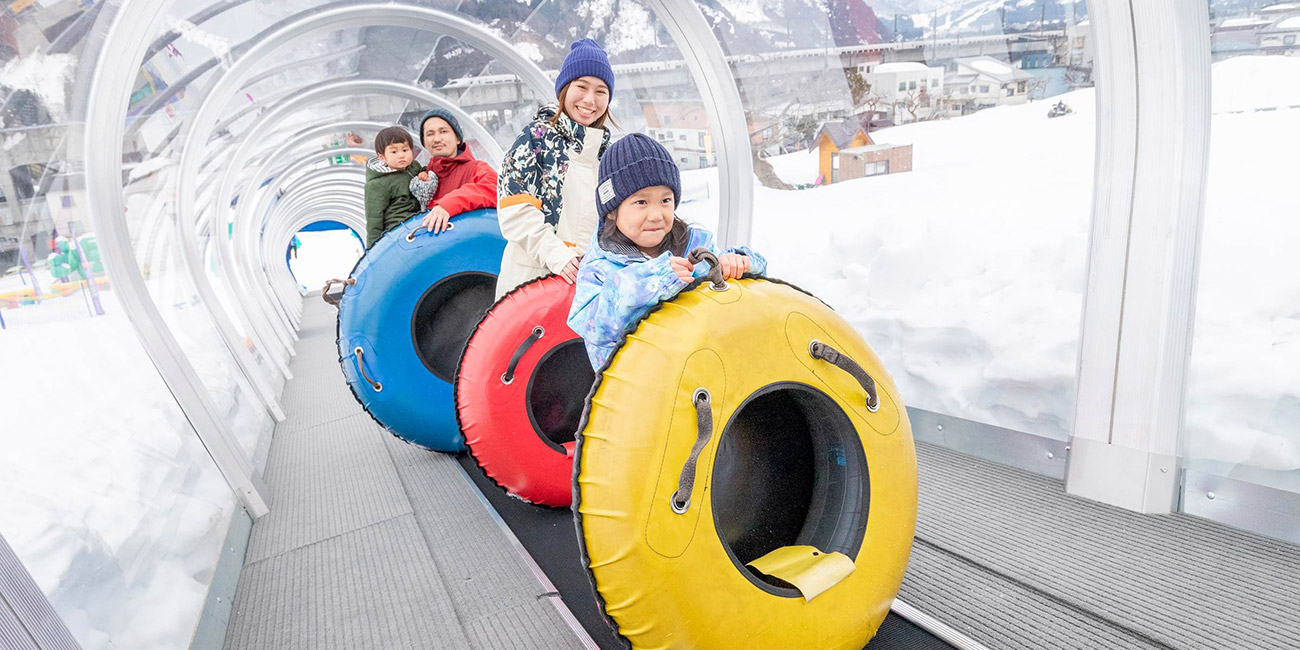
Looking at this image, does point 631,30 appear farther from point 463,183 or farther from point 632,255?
point 632,255

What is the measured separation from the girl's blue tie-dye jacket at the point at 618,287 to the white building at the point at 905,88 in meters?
2.04

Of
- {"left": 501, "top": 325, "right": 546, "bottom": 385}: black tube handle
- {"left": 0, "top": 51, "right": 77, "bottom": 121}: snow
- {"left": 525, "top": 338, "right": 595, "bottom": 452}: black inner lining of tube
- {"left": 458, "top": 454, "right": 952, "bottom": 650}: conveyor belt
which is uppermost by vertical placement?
{"left": 0, "top": 51, "right": 77, "bottom": 121}: snow

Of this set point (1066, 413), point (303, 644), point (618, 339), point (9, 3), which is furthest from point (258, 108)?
point (1066, 413)

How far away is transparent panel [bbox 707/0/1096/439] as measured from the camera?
2941 millimetres

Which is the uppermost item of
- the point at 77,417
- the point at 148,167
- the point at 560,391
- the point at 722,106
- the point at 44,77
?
the point at 44,77

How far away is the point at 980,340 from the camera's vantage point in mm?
3260

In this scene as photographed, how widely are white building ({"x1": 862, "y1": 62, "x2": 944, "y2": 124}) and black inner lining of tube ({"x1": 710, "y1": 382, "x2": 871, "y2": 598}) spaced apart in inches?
87.7

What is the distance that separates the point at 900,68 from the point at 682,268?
2.47 m

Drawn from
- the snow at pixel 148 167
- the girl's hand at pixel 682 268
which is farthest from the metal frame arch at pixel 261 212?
the girl's hand at pixel 682 268

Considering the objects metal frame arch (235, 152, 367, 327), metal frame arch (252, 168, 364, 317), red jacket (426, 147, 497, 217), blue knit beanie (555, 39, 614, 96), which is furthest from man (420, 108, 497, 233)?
metal frame arch (252, 168, 364, 317)

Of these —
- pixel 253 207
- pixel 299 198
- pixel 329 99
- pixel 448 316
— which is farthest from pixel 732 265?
pixel 299 198

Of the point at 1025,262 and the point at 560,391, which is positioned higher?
the point at 1025,262

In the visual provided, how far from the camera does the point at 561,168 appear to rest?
2.64m

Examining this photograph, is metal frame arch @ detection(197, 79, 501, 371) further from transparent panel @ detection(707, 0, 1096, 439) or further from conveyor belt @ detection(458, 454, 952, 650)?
conveyor belt @ detection(458, 454, 952, 650)
